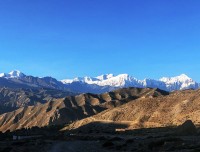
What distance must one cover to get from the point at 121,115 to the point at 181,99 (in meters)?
26.7

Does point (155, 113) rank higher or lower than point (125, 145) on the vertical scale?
higher

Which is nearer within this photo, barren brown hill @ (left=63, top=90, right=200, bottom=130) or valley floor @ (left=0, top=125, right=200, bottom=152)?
valley floor @ (left=0, top=125, right=200, bottom=152)

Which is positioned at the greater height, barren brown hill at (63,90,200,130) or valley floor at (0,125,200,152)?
barren brown hill at (63,90,200,130)

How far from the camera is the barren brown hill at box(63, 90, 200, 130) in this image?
13400 centimetres

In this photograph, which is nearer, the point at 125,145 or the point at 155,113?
the point at 125,145

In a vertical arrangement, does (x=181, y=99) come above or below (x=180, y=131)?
above

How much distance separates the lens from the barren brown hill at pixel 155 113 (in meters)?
134

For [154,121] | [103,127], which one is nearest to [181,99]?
[154,121]

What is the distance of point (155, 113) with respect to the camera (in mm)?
150500

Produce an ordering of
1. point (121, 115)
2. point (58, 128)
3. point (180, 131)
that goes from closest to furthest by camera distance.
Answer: point (180, 131)
point (121, 115)
point (58, 128)

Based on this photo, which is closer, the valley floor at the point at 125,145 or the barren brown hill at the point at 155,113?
the valley floor at the point at 125,145

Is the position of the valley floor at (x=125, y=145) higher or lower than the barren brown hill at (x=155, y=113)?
lower

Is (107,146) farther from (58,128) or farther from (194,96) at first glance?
(58,128)

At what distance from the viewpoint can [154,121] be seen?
467 ft
